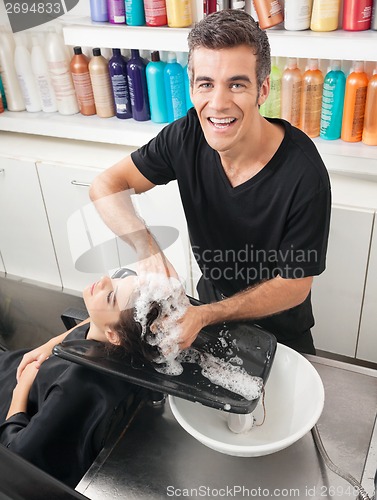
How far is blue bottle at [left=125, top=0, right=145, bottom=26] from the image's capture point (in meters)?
2.19

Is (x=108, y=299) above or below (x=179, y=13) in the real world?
below

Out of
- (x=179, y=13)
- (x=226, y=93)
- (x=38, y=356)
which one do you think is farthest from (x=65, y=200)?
(x=226, y=93)

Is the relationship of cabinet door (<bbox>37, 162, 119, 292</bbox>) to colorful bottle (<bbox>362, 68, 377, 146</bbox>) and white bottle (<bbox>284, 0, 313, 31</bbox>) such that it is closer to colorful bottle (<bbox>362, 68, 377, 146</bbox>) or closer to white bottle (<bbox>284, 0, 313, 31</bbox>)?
white bottle (<bbox>284, 0, 313, 31</bbox>)

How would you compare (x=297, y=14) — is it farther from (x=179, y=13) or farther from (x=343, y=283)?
(x=343, y=283)

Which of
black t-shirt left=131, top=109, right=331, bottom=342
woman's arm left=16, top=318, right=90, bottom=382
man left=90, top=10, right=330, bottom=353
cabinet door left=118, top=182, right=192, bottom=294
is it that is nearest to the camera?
cabinet door left=118, top=182, right=192, bottom=294

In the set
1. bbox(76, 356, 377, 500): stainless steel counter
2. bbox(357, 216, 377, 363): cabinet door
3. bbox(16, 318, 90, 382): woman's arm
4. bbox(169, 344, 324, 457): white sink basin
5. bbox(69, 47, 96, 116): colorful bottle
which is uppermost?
bbox(69, 47, 96, 116): colorful bottle

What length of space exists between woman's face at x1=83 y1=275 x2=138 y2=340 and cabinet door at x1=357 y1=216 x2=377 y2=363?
1243 millimetres

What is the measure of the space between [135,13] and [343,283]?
1417 millimetres

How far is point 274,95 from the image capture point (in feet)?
7.11

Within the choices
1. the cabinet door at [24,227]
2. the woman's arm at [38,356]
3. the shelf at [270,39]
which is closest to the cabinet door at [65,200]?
the cabinet door at [24,227]

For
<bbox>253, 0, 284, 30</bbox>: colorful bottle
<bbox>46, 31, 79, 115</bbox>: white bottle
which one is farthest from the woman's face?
<bbox>46, 31, 79, 115</bbox>: white bottle

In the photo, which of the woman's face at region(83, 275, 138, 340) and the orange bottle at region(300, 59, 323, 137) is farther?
the orange bottle at region(300, 59, 323, 137)

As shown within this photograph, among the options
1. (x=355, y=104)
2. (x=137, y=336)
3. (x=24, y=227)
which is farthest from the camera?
(x=24, y=227)

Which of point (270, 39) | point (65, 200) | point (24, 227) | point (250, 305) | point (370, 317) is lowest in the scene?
point (370, 317)
